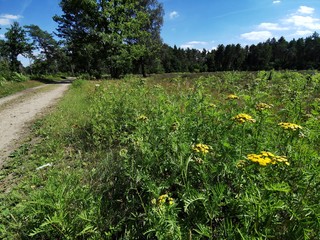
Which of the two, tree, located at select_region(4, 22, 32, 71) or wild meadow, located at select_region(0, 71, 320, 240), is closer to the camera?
wild meadow, located at select_region(0, 71, 320, 240)

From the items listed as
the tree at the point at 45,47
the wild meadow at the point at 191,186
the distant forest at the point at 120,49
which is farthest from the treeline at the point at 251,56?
the wild meadow at the point at 191,186

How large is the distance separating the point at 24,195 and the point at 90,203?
1.36m

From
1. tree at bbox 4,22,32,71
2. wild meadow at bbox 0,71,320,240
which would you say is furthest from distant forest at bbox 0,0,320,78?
wild meadow at bbox 0,71,320,240

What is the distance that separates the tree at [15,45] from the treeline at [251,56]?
37.3 meters

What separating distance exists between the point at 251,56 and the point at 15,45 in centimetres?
8211

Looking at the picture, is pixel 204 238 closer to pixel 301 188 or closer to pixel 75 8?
pixel 301 188

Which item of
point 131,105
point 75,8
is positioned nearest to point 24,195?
point 131,105

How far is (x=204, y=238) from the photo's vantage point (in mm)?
1957

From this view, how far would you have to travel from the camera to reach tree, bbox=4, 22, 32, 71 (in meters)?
49.3

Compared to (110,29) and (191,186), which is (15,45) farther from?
(191,186)

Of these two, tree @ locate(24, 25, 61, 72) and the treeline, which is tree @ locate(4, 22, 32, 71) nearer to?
tree @ locate(24, 25, 61, 72)

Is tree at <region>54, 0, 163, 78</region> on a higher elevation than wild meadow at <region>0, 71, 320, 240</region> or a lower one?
higher

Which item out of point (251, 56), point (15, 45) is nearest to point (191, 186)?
point (15, 45)

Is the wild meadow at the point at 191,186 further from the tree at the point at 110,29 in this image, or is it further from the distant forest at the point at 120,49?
the tree at the point at 110,29
